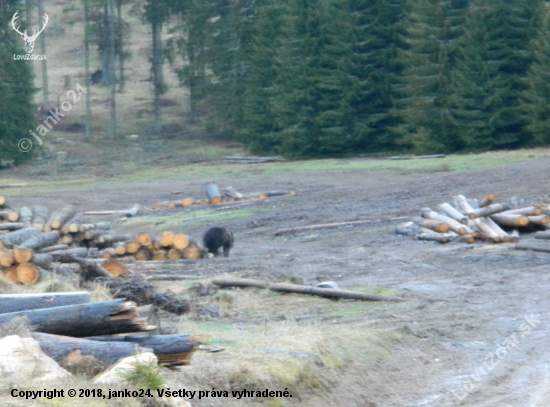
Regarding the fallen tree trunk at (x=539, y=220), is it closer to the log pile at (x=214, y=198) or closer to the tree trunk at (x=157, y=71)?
the log pile at (x=214, y=198)

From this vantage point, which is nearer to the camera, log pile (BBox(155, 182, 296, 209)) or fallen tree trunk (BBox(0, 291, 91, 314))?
fallen tree trunk (BBox(0, 291, 91, 314))

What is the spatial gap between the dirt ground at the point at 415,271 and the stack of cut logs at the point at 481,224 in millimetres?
334

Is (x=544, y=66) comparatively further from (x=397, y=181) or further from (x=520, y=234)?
(x=520, y=234)

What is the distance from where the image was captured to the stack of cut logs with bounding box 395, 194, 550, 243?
60.7 feet

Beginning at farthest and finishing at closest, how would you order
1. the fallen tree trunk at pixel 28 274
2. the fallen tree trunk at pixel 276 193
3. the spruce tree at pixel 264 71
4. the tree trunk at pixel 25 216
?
the spruce tree at pixel 264 71 → the fallen tree trunk at pixel 276 193 → the tree trunk at pixel 25 216 → the fallen tree trunk at pixel 28 274

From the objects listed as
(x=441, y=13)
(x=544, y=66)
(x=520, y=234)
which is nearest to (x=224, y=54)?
(x=441, y=13)

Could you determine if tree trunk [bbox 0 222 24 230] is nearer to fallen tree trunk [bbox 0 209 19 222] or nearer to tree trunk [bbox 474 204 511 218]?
fallen tree trunk [bbox 0 209 19 222]

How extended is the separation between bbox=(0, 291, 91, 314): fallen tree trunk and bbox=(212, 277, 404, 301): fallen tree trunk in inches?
195

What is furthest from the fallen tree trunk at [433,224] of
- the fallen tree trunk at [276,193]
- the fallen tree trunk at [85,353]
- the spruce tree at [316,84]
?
the spruce tree at [316,84]

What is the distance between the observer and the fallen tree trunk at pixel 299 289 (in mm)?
12328

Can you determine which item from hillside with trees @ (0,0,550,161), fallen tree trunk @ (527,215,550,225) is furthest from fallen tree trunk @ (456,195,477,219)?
hillside with trees @ (0,0,550,161)

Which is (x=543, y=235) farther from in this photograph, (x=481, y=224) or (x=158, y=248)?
(x=158, y=248)

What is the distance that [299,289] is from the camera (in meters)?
12.7

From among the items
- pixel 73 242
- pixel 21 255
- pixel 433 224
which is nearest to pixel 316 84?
pixel 433 224
